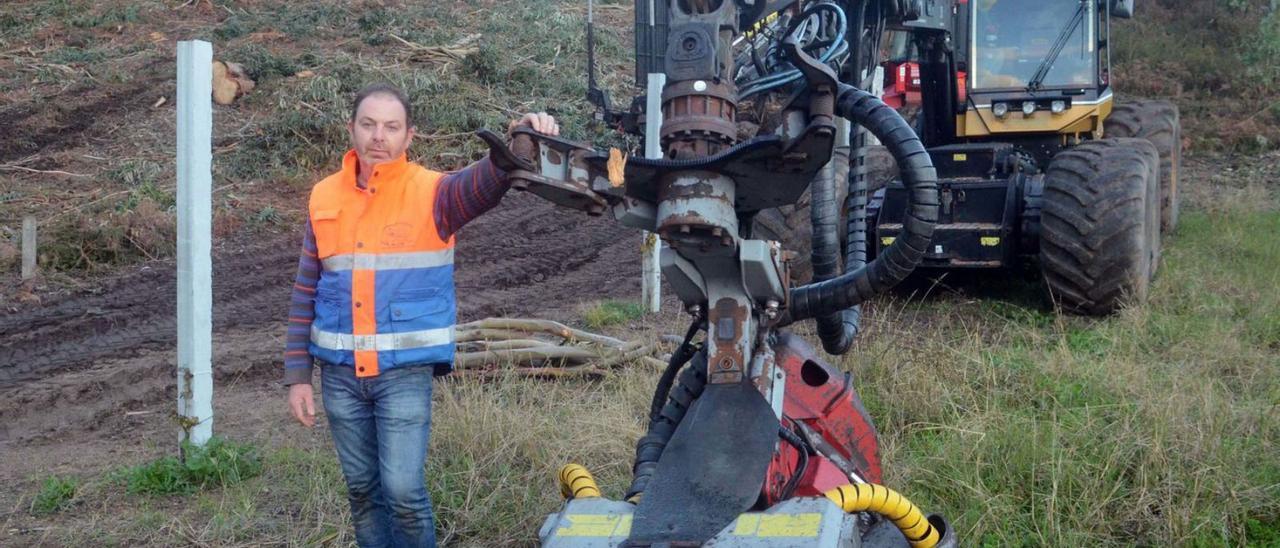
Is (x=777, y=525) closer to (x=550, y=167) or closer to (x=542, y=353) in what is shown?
(x=550, y=167)

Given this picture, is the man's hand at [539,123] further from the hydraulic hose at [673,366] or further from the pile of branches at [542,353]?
the pile of branches at [542,353]

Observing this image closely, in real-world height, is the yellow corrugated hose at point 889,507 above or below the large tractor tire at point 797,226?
below

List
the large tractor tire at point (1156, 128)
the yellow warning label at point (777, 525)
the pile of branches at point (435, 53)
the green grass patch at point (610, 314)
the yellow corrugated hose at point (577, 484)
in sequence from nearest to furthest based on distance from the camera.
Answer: the yellow warning label at point (777, 525) < the yellow corrugated hose at point (577, 484) < the green grass patch at point (610, 314) < the large tractor tire at point (1156, 128) < the pile of branches at point (435, 53)

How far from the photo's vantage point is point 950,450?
468 centimetres

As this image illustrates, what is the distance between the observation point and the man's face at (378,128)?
3506 millimetres

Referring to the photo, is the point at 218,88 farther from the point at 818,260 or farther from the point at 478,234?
the point at 818,260

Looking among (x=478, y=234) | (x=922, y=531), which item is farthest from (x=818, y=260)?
(x=478, y=234)

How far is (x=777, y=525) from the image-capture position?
2.58 metres

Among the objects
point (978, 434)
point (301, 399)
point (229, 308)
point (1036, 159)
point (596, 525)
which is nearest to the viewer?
point (596, 525)

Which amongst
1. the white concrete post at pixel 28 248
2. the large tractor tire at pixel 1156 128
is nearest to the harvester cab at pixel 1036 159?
the large tractor tire at pixel 1156 128

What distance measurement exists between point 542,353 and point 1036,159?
4.43 metres

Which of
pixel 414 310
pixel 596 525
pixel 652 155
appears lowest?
pixel 596 525

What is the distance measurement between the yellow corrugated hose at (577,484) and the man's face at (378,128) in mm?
1089

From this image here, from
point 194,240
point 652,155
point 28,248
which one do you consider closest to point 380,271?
point 194,240
